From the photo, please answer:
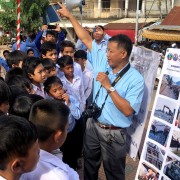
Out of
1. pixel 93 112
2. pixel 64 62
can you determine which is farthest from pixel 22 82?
pixel 64 62

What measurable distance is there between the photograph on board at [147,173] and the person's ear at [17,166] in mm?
1690

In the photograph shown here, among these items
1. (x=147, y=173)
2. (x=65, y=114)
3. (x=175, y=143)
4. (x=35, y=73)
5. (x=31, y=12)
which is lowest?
(x=147, y=173)

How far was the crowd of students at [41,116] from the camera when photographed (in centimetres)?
130

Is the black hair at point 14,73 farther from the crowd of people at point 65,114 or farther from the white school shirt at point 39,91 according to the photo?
the white school shirt at point 39,91

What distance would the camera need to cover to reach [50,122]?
5.43 feet

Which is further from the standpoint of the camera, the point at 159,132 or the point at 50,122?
the point at 159,132

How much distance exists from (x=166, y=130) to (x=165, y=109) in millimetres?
177

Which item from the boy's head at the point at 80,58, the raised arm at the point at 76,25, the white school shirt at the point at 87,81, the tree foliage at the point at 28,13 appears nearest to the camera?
the raised arm at the point at 76,25

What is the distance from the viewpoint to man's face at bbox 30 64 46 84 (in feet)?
9.99

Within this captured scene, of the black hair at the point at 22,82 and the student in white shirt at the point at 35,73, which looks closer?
the black hair at the point at 22,82

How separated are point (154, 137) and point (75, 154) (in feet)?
4.50

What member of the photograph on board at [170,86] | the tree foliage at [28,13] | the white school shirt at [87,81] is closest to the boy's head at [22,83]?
the photograph on board at [170,86]

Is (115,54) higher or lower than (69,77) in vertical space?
higher

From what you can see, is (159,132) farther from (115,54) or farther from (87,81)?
(87,81)
